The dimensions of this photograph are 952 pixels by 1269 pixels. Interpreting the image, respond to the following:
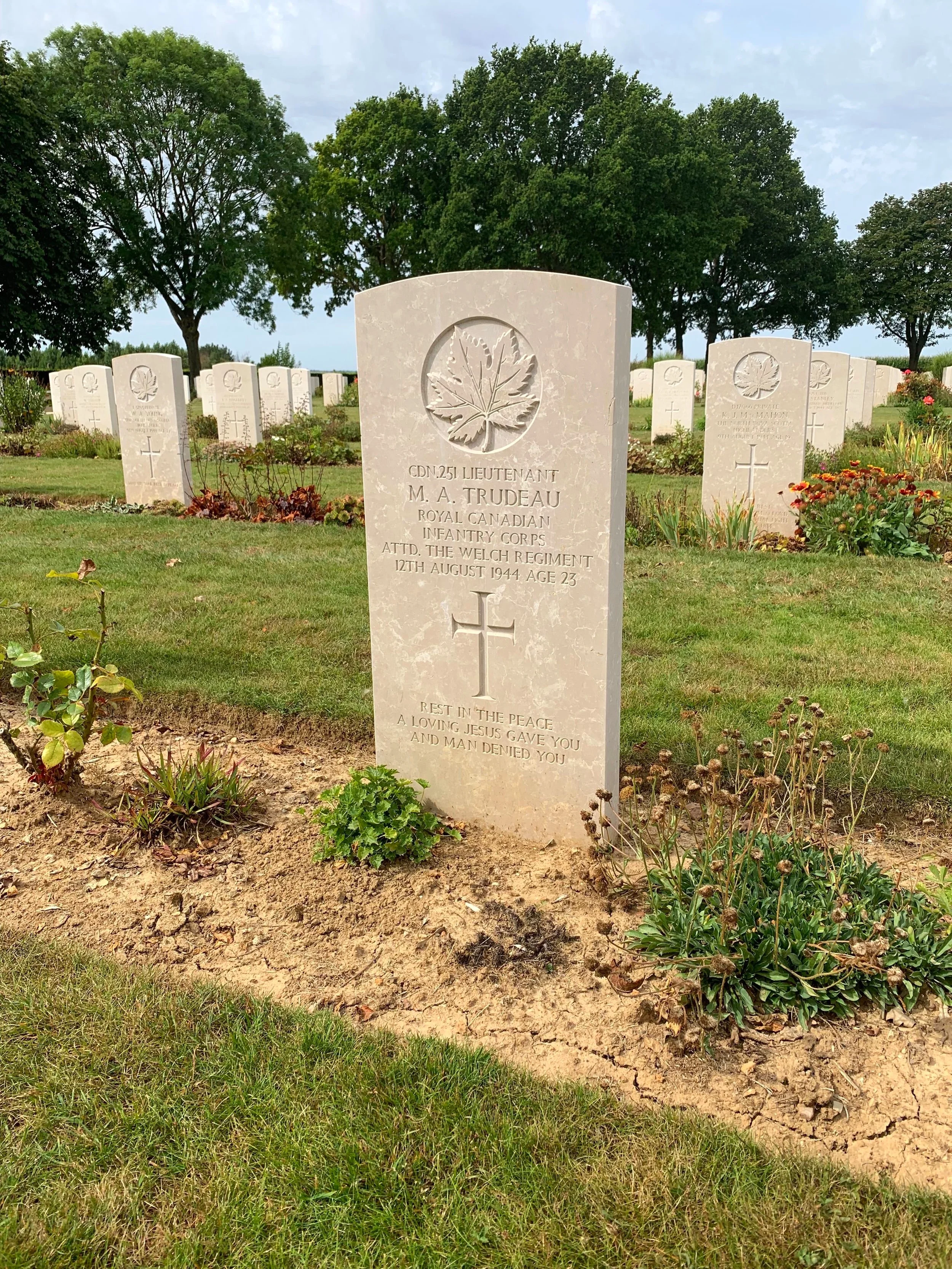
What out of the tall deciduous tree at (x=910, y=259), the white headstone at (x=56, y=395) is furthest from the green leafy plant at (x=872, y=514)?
the tall deciduous tree at (x=910, y=259)

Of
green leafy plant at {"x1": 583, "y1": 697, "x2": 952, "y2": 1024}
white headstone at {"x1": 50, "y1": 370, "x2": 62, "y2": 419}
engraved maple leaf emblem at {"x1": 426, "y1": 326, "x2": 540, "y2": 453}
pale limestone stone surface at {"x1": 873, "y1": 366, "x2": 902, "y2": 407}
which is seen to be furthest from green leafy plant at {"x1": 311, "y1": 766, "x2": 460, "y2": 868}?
pale limestone stone surface at {"x1": 873, "y1": 366, "x2": 902, "y2": 407}

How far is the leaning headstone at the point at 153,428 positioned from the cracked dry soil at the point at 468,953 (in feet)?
24.8

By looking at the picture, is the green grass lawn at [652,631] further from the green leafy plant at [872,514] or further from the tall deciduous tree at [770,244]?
the tall deciduous tree at [770,244]

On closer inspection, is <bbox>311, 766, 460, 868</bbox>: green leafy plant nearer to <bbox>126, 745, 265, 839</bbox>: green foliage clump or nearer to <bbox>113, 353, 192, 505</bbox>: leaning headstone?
<bbox>126, 745, 265, 839</bbox>: green foliage clump

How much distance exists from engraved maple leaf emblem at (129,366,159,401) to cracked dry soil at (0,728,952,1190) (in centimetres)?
773

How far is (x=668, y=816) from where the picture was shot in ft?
11.7

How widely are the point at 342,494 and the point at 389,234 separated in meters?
27.7

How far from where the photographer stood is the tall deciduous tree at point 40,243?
1137 inches

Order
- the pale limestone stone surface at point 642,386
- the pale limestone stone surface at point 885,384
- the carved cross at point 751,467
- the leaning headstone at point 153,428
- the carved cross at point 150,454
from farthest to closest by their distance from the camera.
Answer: the pale limestone stone surface at point 885,384 < the pale limestone stone surface at point 642,386 < the carved cross at point 150,454 < the leaning headstone at point 153,428 < the carved cross at point 751,467

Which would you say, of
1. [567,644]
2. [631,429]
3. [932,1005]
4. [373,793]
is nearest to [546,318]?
[567,644]

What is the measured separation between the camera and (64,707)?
11.8 ft

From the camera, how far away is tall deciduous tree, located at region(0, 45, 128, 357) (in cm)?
2888

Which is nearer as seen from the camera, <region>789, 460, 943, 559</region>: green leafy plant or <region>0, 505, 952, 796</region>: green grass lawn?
<region>0, 505, 952, 796</region>: green grass lawn

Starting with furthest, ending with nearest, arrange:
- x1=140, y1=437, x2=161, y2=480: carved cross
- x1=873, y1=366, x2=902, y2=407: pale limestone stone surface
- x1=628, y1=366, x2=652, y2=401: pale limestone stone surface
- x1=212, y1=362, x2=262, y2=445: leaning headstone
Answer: x1=873, y1=366, x2=902, y2=407: pale limestone stone surface < x1=628, y1=366, x2=652, y2=401: pale limestone stone surface < x1=212, y1=362, x2=262, y2=445: leaning headstone < x1=140, y1=437, x2=161, y2=480: carved cross
